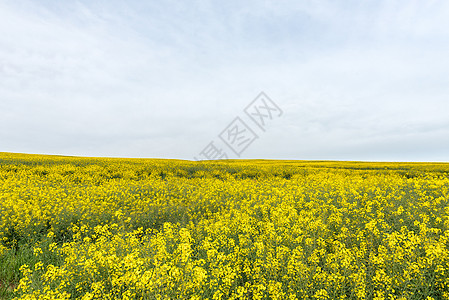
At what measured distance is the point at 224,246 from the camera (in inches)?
190

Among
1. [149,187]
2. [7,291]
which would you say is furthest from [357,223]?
[149,187]

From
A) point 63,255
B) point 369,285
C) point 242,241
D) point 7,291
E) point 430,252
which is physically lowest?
point 7,291

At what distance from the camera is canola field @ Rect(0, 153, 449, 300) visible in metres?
3.25

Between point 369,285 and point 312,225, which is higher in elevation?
point 312,225

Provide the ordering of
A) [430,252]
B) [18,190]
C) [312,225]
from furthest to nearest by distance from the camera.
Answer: [18,190]
[312,225]
[430,252]

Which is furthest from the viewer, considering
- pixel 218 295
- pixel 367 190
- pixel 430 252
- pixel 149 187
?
pixel 149 187

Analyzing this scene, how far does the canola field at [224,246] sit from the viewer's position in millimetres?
3252

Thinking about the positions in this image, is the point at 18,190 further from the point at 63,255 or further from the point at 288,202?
the point at 288,202

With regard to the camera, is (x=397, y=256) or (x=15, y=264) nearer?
(x=397, y=256)

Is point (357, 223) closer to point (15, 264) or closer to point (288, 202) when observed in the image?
point (288, 202)

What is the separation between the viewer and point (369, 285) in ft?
11.9

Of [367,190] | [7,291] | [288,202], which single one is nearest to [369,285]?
[288,202]

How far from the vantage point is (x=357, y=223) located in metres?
5.58

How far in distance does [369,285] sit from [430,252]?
1003mm
